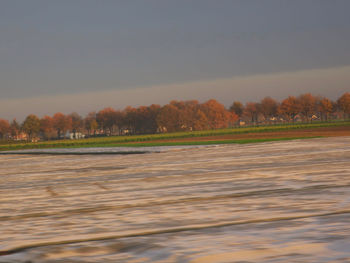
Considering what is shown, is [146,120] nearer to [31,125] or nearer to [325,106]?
[31,125]

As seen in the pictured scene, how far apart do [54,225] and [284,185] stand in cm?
264

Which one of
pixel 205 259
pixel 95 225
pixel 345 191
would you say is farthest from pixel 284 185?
pixel 205 259

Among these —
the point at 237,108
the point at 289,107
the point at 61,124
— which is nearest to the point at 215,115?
the point at 289,107

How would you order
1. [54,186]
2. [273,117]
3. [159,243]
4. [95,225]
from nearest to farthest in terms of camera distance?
[159,243], [95,225], [54,186], [273,117]

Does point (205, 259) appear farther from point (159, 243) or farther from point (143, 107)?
point (143, 107)

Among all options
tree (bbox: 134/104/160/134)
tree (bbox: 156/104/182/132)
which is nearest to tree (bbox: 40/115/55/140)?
tree (bbox: 134/104/160/134)

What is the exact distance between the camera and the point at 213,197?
4.37 meters

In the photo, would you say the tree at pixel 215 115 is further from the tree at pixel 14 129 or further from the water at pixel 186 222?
the water at pixel 186 222

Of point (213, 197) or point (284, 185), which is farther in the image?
point (284, 185)

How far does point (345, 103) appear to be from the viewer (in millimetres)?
160750

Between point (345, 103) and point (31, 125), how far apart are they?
4224 inches

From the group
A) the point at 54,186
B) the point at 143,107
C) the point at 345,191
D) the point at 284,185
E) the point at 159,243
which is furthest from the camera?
the point at 143,107

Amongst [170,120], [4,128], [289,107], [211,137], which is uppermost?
[289,107]

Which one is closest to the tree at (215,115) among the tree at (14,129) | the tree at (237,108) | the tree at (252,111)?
the tree at (252,111)
